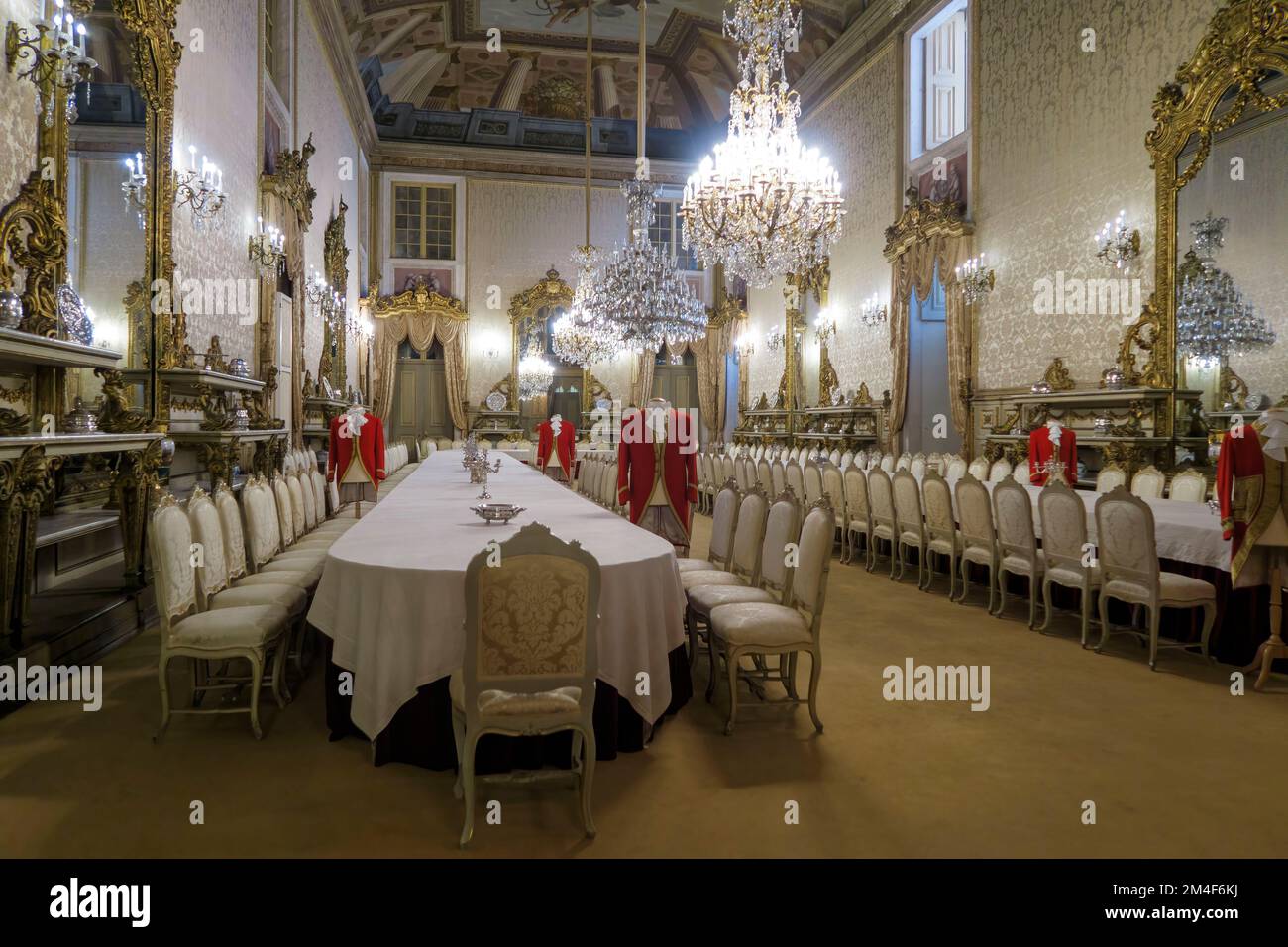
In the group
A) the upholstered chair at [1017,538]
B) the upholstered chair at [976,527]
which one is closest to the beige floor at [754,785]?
the upholstered chair at [1017,538]

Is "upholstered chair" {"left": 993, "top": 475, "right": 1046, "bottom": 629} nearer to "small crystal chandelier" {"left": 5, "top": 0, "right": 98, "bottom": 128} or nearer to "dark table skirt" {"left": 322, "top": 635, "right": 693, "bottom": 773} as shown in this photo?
"dark table skirt" {"left": 322, "top": 635, "right": 693, "bottom": 773}

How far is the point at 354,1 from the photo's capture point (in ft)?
43.8

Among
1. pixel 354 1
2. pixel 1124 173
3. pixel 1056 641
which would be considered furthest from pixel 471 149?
pixel 1056 641

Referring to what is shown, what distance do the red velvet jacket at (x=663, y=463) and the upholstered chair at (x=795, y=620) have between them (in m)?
2.68

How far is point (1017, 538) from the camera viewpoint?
554 centimetres

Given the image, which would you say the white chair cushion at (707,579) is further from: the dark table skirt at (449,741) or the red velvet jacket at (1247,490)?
the red velvet jacket at (1247,490)

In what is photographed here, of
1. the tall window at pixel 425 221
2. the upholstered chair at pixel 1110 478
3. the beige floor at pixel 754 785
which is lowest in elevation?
the beige floor at pixel 754 785

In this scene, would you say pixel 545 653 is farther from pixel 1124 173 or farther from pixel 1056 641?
pixel 1124 173

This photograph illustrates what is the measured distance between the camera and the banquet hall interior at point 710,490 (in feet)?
9.02

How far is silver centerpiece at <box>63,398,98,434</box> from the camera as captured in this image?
4.72m

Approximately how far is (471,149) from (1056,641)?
17.1 meters

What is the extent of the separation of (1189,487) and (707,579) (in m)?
4.35

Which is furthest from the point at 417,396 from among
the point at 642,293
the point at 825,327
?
the point at 642,293
